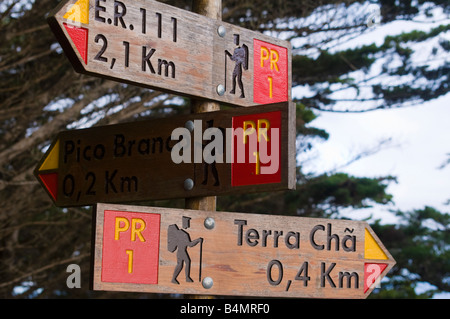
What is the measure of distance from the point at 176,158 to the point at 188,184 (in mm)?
125

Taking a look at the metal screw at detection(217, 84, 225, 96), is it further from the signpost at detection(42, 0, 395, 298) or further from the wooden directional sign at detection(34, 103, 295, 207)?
the wooden directional sign at detection(34, 103, 295, 207)

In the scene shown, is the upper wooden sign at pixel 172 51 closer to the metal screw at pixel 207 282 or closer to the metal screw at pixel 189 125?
the metal screw at pixel 189 125

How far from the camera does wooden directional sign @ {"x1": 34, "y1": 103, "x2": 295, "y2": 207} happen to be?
3.15 m

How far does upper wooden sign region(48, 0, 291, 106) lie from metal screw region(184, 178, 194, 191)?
1.16ft

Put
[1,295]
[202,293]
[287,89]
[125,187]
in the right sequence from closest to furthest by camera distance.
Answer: [202,293] < [125,187] < [287,89] < [1,295]

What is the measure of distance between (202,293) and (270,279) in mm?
306

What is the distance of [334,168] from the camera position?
16812 mm

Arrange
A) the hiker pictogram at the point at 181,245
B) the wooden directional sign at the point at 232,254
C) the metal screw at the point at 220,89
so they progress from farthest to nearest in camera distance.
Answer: the metal screw at the point at 220,89 < the hiker pictogram at the point at 181,245 < the wooden directional sign at the point at 232,254

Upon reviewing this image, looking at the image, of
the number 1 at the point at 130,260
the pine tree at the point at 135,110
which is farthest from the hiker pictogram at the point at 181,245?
the pine tree at the point at 135,110

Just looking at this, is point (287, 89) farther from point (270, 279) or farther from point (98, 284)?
point (98, 284)

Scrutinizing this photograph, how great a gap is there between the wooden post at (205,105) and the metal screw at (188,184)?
0.25 ft

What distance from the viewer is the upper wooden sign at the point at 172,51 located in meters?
3.12

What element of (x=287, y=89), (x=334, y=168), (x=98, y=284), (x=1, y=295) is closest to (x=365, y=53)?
(x=334, y=168)

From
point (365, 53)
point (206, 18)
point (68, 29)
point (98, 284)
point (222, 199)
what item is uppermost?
point (365, 53)
